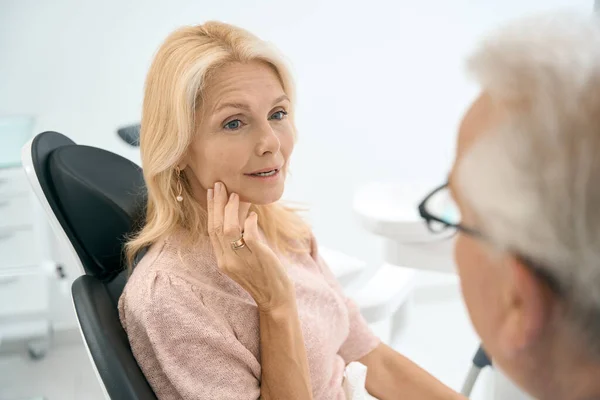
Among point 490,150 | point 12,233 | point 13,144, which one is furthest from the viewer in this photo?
point 12,233

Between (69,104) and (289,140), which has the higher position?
(289,140)

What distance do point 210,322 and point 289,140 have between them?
0.41m

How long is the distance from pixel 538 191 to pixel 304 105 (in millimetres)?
2501

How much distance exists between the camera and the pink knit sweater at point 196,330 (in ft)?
3.70

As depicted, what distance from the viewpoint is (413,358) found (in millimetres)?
2863

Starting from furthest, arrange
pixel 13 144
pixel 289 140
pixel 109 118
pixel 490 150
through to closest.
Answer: pixel 109 118
pixel 13 144
pixel 289 140
pixel 490 150

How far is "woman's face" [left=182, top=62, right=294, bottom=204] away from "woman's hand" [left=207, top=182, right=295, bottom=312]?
0.07m

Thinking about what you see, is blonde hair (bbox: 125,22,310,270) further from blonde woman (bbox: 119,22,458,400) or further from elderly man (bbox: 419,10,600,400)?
elderly man (bbox: 419,10,600,400)

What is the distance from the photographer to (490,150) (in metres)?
0.65

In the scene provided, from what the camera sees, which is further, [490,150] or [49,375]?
[49,375]

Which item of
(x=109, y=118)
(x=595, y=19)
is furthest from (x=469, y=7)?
(x=595, y=19)

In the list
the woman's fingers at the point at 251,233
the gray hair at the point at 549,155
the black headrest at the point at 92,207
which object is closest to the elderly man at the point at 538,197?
the gray hair at the point at 549,155

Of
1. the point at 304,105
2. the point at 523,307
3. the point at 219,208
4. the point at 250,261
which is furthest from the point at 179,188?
the point at 304,105

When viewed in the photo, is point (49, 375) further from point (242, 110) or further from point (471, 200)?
point (471, 200)
